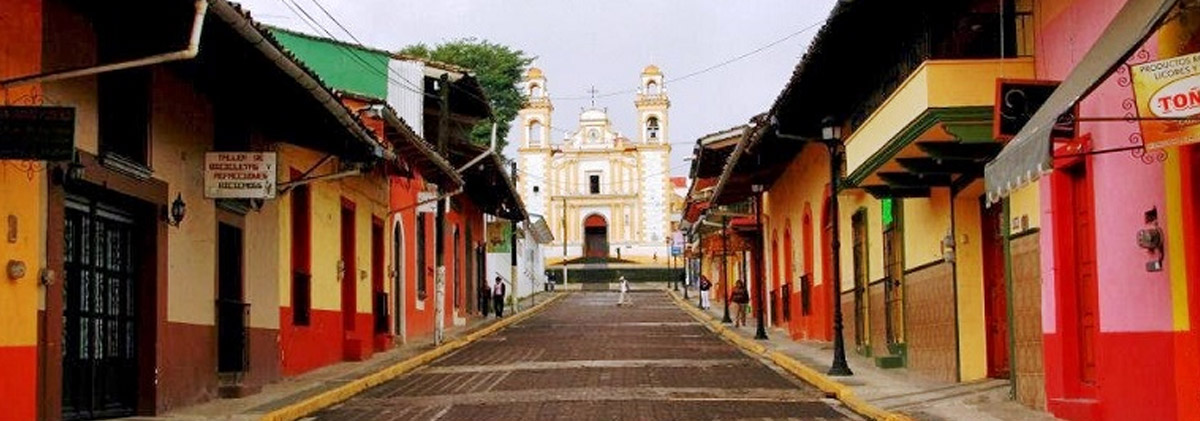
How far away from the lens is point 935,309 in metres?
19.6

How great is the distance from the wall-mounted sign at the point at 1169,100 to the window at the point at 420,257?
26.6 meters

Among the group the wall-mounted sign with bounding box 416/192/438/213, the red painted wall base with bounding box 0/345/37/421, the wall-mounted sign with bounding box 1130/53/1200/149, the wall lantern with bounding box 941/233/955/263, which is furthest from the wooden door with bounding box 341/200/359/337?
the wall-mounted sign with bounding box 1130/53/1200/149

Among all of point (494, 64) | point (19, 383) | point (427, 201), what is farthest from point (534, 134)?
point (19, 383)

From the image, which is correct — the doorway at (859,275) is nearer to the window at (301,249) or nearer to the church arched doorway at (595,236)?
the window at (301,249)

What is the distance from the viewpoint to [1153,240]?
10.9 m

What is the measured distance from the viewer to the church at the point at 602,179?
103 metres

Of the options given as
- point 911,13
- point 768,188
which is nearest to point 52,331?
point 911,13

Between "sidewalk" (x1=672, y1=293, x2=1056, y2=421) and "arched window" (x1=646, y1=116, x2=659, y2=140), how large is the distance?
260 feet

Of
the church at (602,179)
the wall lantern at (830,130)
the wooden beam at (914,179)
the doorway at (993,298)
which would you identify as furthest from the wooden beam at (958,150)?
the church at (602,179)

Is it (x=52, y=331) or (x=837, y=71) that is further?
(x=837, y=71)

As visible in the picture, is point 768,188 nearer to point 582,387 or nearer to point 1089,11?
point 582,387

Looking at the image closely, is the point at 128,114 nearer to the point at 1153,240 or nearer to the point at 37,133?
the point at 37,133

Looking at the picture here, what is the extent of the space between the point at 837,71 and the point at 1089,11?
8.53 meters

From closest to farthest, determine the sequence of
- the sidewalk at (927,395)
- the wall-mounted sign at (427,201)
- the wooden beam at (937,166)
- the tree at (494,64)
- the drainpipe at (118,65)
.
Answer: the drainpipe at (118,65) < the sidewalk at (927,395) < the wooden beam at (937,166) < the wall-mounted sign at (427,201) < the tree at (494,64)
